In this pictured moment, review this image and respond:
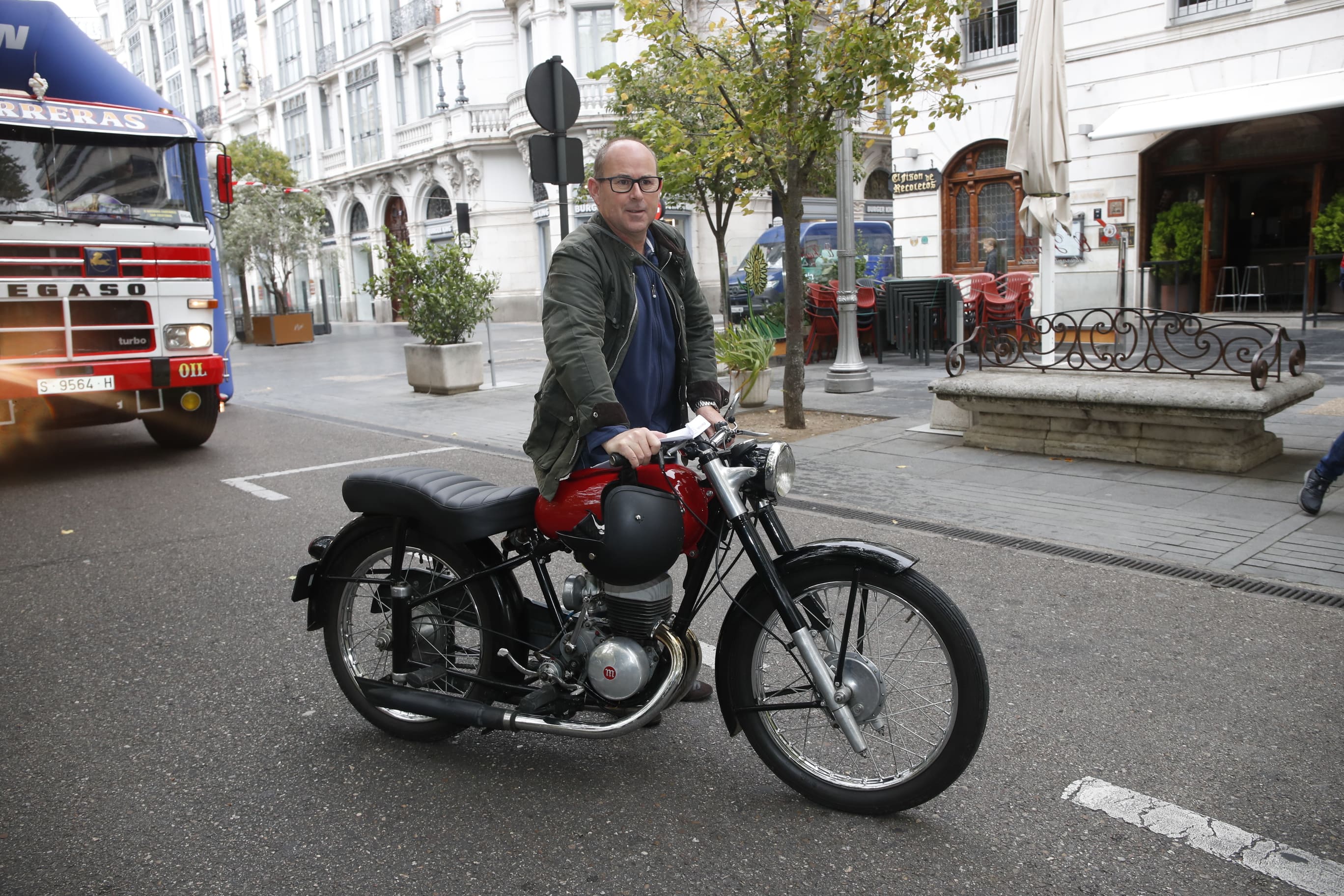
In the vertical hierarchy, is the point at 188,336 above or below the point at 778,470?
above

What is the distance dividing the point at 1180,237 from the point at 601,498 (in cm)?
1626

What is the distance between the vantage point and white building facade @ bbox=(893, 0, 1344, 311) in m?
14.9

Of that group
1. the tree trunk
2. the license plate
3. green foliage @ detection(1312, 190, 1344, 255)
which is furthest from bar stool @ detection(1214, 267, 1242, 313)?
the license plate

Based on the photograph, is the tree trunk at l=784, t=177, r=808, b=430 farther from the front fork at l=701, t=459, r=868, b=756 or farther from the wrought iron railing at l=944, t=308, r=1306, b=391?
the front fork at l=701, t=459, r=868, b=756

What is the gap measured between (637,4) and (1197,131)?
1161cm

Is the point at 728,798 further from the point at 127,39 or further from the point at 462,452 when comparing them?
the point at 127,39

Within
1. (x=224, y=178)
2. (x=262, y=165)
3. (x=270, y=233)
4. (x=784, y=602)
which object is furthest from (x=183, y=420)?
(x=262, y=165)

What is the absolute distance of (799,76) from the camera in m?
8.48

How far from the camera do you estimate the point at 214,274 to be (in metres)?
9.18

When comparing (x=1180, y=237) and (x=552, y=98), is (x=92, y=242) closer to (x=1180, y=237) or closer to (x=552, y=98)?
(x=552, y=98)

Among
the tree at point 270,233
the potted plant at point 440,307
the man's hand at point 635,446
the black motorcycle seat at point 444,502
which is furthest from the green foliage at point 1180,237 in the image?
the tree at point 270,233

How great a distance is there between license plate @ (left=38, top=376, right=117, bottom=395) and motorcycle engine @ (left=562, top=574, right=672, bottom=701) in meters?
6.56

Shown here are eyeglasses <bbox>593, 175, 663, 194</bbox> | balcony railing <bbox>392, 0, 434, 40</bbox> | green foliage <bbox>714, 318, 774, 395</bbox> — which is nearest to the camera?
eyeglasses <bbox>593, 175, 663, 194</bbox>

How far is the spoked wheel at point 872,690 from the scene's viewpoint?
8.79 feet
